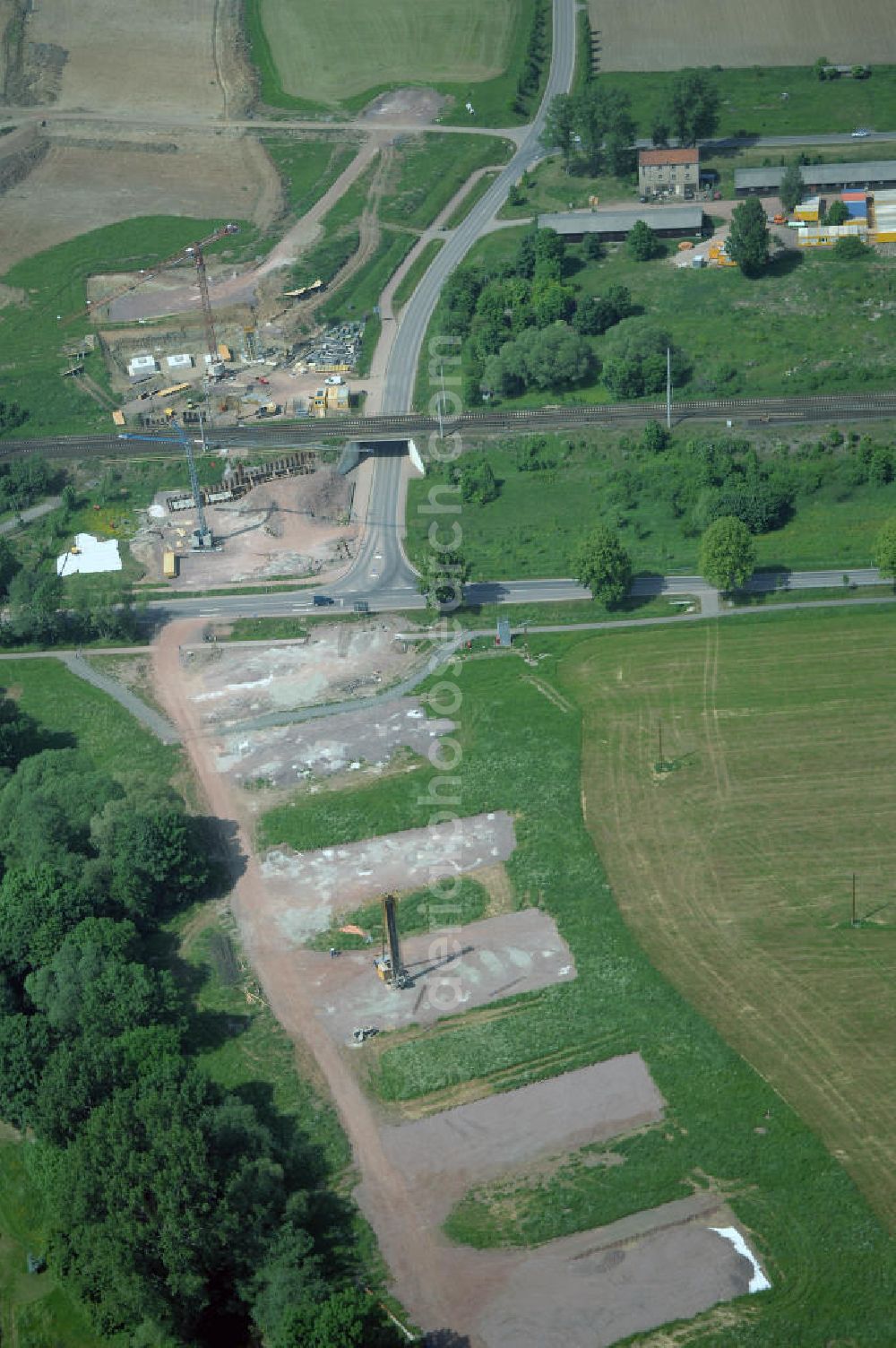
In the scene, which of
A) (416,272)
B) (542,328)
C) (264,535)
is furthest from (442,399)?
(416,272)

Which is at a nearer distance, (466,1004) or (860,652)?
(466,1004)

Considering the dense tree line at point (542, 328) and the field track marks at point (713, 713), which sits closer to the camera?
the field track marks at point (713, 713)

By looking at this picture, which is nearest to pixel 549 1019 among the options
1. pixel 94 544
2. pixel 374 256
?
pixel 94 544

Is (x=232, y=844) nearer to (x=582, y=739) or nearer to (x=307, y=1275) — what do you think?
(x=582, y=739)

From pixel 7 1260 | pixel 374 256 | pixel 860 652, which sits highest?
pixel 374 256

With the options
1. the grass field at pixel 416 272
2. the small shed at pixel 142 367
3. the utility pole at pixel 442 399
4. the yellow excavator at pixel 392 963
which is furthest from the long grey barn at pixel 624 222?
the yellow excavator at pixel 392 963

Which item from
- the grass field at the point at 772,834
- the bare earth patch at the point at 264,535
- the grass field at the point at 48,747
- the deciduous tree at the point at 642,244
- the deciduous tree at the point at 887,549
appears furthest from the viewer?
the deciduous tree at the point at 642,244

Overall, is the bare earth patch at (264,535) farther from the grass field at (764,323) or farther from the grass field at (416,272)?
the grass field at (416,272)

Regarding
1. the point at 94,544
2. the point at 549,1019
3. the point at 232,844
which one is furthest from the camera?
the point at 94,544

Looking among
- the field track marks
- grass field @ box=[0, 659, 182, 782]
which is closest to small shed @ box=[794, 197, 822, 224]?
the field track marks
